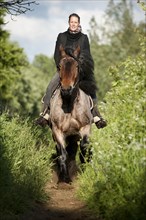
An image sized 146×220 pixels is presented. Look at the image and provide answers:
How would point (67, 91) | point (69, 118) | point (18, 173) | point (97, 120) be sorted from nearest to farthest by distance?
point (18, 173) → point (67, 91) → point (69, 118) → point (97, 120)

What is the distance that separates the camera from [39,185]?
9.80m

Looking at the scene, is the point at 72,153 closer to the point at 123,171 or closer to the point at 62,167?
the point at 62,167

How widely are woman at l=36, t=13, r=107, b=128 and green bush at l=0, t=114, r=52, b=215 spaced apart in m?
1.08

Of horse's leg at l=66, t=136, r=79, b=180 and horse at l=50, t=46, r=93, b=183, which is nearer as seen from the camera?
horse at l=50, t=46, r=93, b=183

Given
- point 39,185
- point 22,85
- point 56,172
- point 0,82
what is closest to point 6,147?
point 39,185

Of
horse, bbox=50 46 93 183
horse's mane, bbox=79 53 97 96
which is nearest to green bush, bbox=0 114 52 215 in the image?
horse, bbox=50 46 93 183

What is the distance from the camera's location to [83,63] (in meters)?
11.9

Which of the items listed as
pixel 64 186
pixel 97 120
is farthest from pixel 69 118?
pixel 64 186

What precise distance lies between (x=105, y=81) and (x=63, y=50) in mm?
49341

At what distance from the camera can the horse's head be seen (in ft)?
36.0

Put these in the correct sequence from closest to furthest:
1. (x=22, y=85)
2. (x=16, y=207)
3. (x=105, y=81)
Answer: (x=16, y=207)
(x=105, y=81)
(x=22, y=85)

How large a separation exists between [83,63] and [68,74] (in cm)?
96

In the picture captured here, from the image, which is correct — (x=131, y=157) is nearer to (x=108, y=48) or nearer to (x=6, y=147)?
(x=6, y=147)

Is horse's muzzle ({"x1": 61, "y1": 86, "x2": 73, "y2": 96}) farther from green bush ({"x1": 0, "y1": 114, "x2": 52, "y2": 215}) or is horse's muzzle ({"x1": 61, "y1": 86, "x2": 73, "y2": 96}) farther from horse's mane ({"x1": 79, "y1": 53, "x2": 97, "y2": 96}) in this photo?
green bush ({"x1": 0, "y1": 114, "x2": 52, "y2": 215})
